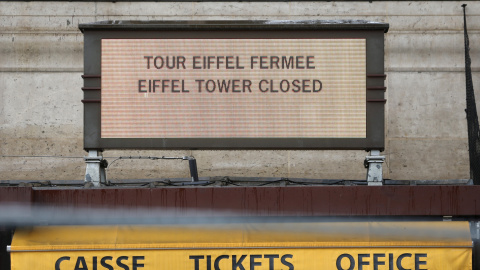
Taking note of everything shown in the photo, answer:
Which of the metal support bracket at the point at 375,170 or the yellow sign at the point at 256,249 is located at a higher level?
the metal support bracket at the point at 375,170

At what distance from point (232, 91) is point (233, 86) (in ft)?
0.27

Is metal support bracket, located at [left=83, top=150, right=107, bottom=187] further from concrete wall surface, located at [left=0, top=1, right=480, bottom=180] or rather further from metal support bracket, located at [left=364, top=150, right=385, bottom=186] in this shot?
concrete wall surface, located at [left=0, top=1, right=480, bottom=180]

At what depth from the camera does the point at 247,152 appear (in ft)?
54.9

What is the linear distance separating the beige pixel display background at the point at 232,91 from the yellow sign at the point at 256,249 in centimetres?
162

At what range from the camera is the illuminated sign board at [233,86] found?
1073cm

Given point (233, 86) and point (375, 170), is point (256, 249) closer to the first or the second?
point (375, 170)

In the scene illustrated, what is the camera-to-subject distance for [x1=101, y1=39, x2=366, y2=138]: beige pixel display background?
1076 cm

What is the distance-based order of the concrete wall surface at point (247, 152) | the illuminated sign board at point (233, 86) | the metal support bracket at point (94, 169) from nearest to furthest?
the metal support bracket at point (94, 169), the illuminated sign board at point (233, 86), the concrete wall surface at point (247, 152)

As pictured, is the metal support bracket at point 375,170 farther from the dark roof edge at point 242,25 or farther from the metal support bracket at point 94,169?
the metal support bracket at point 94,169

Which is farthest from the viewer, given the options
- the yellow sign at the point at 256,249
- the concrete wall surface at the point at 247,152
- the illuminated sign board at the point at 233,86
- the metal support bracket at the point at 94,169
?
the concrete wall surface at the point at 247,152

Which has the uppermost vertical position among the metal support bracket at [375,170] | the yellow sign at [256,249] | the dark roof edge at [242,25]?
the dark roof edge at [242,25]

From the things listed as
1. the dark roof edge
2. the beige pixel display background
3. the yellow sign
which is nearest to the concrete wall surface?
the beige pixel display background

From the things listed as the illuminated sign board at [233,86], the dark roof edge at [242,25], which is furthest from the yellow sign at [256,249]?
the dark roof edge at [242,25]

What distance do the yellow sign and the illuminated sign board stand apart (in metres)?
1.45
